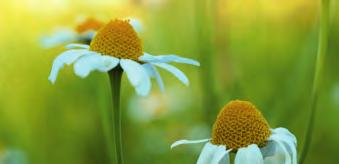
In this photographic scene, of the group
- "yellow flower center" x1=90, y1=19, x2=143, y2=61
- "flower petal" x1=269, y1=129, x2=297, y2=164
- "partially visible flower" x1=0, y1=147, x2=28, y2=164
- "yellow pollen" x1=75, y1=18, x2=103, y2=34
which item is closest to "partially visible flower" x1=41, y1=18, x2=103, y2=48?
"yellow pollen" x1=75, y1=18, x2=103, y2=34

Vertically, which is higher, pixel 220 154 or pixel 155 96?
pixel 220 154

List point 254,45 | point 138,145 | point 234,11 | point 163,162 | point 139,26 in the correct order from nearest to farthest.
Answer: point 139,26, point 163,162, point 138,145, point 254,45, point 234,11

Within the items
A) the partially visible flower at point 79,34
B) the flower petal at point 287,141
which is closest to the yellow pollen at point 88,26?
the partially visible flower at point 79,34

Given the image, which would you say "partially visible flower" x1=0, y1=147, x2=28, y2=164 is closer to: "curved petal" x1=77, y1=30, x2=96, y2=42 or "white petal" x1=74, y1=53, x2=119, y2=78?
"curved petal" x1=77, y1=30, x2=96, y2=42

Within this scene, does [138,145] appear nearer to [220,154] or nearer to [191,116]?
[191,116]

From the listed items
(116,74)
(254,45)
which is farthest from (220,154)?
(254,45)

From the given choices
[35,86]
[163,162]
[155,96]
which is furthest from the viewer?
[35,86]
